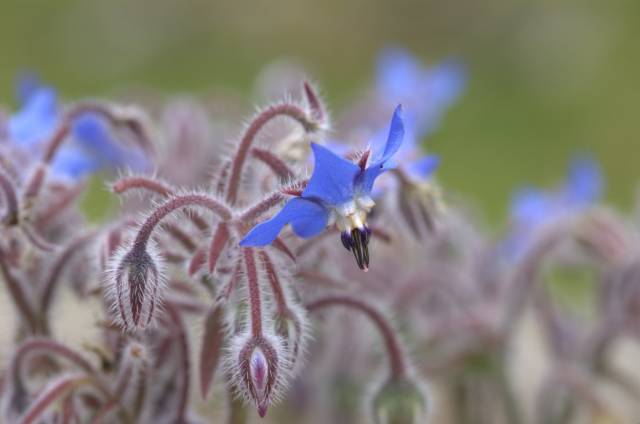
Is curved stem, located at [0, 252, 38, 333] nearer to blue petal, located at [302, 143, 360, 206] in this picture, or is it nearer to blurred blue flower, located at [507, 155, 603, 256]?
blue petal, located at [302, 143, 360, 206]

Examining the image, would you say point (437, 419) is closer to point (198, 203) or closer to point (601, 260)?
point (601, 260)

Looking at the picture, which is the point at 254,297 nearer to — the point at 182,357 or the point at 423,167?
the point at 182,357

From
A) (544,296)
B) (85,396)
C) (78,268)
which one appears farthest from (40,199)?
(544,296)

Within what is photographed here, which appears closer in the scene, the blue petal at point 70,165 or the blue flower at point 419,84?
the blue petal at point 70,165

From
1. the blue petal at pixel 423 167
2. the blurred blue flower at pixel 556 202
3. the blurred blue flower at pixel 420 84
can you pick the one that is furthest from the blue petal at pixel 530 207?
the blue petal at pixel 423 167

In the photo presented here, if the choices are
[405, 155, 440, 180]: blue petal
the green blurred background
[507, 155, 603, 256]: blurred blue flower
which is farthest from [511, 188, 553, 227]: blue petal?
the green blurred background

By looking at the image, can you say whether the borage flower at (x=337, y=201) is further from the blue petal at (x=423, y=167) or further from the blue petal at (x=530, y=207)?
the blue petal at (x=530, y=207)

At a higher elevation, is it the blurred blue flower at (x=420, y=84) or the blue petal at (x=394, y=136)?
the blurred blue flower at (x=420, y=84)

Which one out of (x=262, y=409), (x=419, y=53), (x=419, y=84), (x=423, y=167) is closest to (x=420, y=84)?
(x=419, y=84)
